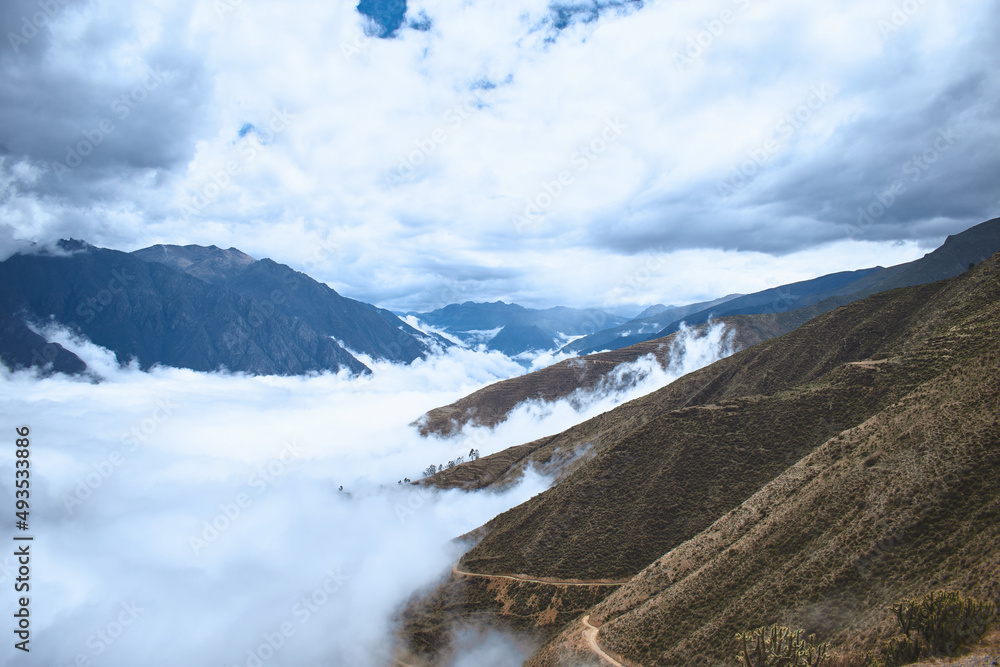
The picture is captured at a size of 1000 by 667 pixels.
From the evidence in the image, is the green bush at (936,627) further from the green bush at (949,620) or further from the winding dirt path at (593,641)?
the winding dirt path at (593,641)

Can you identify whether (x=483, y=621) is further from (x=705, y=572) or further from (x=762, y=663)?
(x=762, y=663)

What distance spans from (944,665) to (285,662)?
188145 mm

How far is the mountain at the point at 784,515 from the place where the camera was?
49844 mm

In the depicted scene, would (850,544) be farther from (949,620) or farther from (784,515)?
(949,620)

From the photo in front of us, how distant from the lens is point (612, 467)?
406 ft

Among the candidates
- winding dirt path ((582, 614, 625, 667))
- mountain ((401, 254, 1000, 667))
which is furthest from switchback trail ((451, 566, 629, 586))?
winding dirt path ((582, 614, 625, 667))

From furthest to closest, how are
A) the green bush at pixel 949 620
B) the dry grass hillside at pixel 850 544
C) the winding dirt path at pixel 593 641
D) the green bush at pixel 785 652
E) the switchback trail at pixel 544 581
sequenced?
the switchback trail at pixel 544 581 → the winding dirt path at pixel 593 641 → the dry grass hillside at pixel 850 544 → the green bush at pixel 785 652 → the green bush at pixel 949 620

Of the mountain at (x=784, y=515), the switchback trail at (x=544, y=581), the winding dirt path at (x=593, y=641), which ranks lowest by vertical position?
the switchback trail at (x=544, y=581)

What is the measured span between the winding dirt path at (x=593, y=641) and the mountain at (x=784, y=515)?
0.47 metres

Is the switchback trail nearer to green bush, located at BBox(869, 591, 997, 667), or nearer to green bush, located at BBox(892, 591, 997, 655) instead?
green bush, located at BBox(869, 591, 997, 667)

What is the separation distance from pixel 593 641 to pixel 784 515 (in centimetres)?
3251

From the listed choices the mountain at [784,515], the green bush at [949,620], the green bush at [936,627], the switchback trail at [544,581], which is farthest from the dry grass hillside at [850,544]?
the switchback trail at [544,581]

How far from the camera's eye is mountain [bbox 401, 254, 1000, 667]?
49844mm

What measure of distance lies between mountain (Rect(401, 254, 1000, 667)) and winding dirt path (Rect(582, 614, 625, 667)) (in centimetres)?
47
